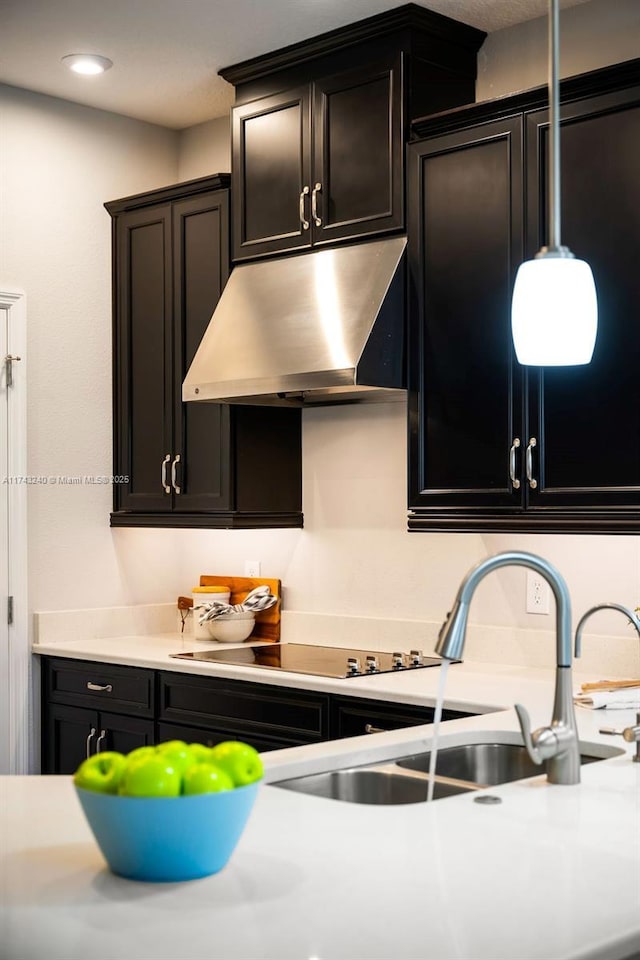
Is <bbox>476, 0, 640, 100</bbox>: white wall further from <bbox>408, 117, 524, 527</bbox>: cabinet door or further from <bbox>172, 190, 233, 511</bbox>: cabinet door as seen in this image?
<bbox>172, 190, 233, 511</bbox>: cabinet door

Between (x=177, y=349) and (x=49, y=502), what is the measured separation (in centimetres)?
73

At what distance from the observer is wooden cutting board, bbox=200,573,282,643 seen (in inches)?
173

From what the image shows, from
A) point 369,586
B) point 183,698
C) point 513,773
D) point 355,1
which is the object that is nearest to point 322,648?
point 369,586

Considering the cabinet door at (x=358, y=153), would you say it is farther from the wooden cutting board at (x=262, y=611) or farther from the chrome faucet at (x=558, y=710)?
the chrome faucet at (x=558, y=710)

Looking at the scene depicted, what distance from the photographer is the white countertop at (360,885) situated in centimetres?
126

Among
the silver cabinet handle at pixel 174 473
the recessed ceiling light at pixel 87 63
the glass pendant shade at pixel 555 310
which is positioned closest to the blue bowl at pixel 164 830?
the glass pendant shade at pixel 555 310

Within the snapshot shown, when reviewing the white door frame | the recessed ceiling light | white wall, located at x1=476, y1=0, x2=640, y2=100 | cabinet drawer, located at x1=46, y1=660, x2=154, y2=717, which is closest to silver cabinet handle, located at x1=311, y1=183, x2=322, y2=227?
white wall, located at x1=476, y1=0, x2=640, y2=100

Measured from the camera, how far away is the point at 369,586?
13.6 feet

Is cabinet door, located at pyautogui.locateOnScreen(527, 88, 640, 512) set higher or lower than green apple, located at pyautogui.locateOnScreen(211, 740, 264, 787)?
higher

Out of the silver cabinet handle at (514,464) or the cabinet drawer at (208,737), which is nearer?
the silver cabinet handle at (514,464)

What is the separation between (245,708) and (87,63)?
2220mm

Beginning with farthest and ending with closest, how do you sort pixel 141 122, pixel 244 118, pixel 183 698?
pixel 141 122
pixel 244 118
pixel 183 698

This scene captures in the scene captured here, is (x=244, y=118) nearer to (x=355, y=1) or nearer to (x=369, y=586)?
(x=355, y=1)

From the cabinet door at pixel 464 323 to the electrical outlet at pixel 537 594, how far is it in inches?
16.9
